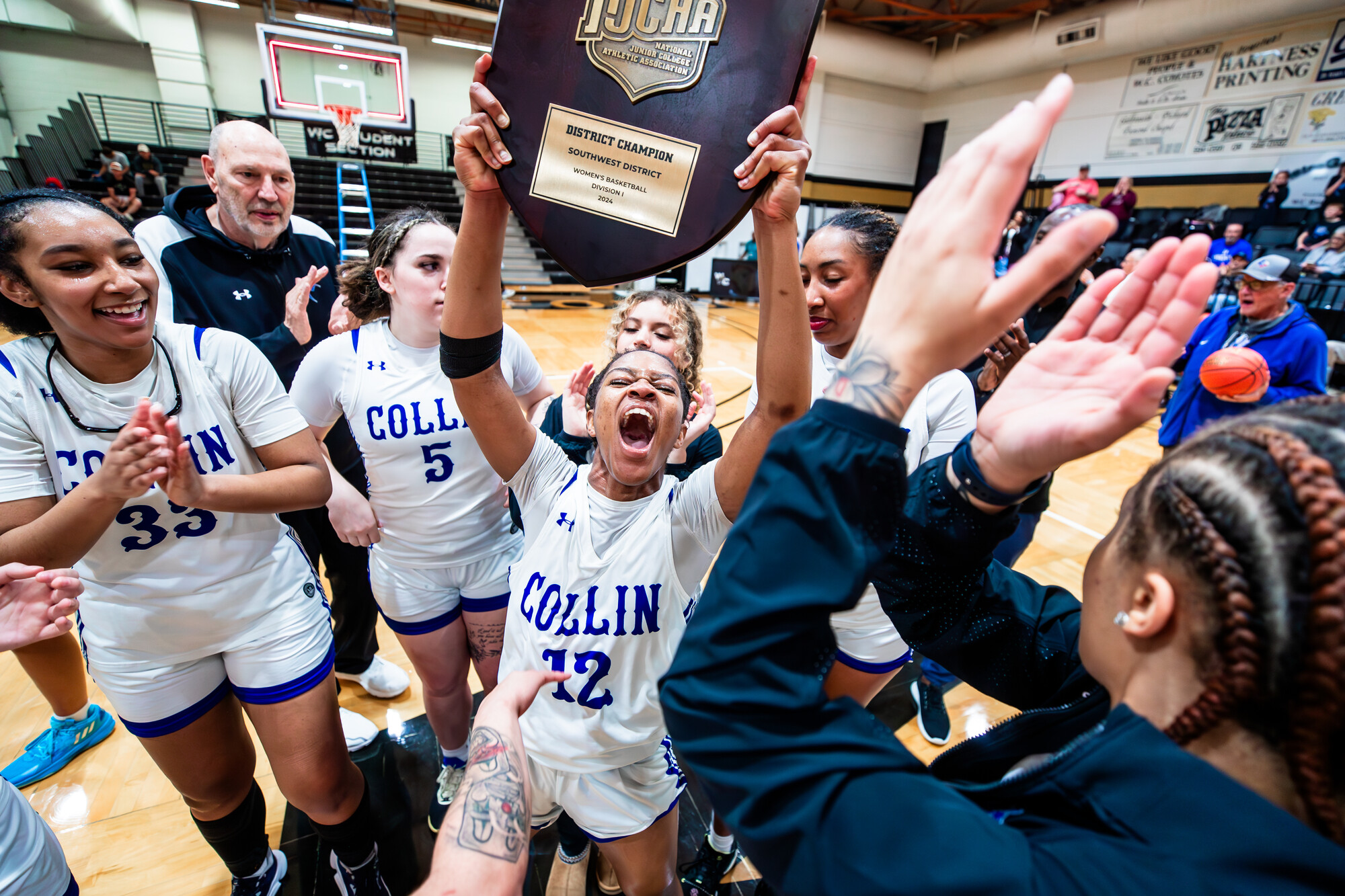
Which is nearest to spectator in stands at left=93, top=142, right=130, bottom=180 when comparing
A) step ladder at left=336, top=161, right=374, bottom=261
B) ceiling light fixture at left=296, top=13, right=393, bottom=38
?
Result: step ladder at left=336, top=161, right=374, bottom=261

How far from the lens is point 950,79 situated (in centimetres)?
1490

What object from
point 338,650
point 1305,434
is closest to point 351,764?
point 338,650

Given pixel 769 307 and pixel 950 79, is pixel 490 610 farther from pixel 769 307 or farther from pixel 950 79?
pixel 950 79

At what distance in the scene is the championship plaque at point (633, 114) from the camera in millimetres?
1091

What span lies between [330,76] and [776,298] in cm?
1783

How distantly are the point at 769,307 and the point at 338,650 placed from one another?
261cm

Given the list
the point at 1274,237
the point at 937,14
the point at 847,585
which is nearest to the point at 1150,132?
the point at 1274,237

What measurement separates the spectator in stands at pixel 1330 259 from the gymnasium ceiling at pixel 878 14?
24.3ft

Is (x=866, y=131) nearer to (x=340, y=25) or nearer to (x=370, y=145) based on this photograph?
(x=340, y=25)

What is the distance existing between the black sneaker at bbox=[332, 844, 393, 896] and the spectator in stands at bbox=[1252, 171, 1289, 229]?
1429 centimetres

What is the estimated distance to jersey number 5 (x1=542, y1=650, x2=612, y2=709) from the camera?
1.44 m

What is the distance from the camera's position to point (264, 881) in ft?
6.14

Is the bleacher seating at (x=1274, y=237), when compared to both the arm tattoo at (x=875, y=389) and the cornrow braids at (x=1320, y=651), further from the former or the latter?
the arm tattoo at (x=875, y=389)

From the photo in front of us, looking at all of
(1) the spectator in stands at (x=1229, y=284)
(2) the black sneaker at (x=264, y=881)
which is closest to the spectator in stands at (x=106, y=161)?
(2) the black sneaker at (x=264, y=881)
